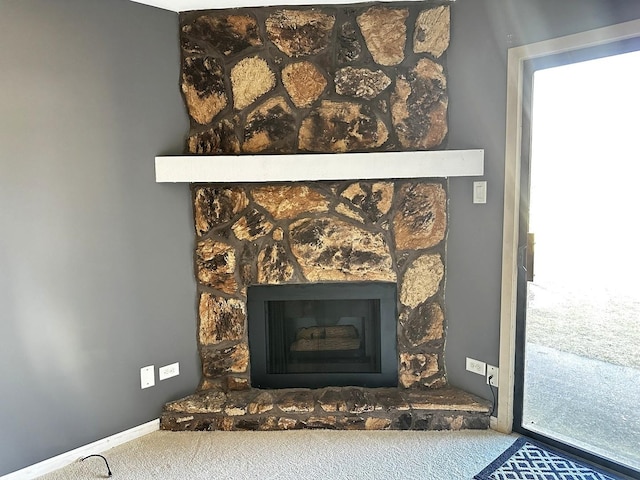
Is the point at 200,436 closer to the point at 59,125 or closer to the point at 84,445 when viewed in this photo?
the point at 84,445

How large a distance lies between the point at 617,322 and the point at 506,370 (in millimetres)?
602

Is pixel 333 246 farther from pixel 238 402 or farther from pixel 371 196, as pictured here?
pixel 238 402

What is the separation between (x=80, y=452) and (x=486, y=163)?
8.56ft

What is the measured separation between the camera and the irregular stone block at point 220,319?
9.07ft

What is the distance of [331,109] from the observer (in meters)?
2.62

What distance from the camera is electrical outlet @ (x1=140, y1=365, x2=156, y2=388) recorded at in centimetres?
255

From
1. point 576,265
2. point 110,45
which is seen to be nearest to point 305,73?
point 110,45

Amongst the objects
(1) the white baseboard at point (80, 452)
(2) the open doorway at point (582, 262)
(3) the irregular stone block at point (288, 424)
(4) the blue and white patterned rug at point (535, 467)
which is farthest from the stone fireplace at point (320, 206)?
(2) the open doorway at point (582, 262)

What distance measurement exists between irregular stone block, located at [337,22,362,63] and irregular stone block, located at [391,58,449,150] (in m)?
0.29

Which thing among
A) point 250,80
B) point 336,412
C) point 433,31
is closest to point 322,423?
point 336,412

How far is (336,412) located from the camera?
2537 mm

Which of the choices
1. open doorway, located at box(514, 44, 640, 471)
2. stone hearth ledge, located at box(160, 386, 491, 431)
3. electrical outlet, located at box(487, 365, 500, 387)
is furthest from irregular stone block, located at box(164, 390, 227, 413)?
open doorway, located at box(514, 44, 640, 471)

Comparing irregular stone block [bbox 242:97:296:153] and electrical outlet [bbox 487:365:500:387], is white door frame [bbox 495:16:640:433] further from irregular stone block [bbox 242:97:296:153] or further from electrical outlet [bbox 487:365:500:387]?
irregular stone block [bbox 242:97:296:153]

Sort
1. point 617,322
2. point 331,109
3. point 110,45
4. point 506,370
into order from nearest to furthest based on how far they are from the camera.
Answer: point 617,322
point 110,45
point 506,370
point 331,109
